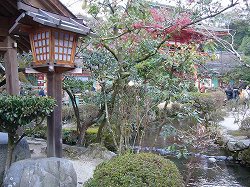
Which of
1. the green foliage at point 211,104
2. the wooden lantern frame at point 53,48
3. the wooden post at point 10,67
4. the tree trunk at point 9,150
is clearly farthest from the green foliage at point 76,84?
the green foliage at point 211,104

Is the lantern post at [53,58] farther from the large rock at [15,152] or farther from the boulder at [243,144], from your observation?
the boulder at [243,144]

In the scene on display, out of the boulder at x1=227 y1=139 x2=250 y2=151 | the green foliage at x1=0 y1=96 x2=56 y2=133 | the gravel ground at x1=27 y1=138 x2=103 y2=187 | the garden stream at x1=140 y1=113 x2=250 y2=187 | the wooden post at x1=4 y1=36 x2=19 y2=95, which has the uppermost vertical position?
the wooden post at x1=4 y1=36 x2=19 y2=95

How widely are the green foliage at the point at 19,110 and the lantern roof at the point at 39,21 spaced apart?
1081 millimetres

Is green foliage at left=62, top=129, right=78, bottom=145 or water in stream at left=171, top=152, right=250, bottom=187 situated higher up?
green foliage at left=62, top=129, right=78, bottom=145

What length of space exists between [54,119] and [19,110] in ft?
2.74

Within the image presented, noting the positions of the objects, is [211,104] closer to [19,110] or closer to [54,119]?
[54,119]

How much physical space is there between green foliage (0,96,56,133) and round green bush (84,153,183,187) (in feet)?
4.13

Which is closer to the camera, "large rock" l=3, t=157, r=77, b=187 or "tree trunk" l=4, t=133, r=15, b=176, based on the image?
"large rock" l=3, t=157, r=77, b=187

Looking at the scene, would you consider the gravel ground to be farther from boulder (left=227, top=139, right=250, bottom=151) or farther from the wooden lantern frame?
boulder (left=227, top=139, right=250, bottom=151)

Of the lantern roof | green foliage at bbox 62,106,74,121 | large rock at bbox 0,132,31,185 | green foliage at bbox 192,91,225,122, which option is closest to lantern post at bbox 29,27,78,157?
the lantern roof

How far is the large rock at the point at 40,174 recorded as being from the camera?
4389 millimetres

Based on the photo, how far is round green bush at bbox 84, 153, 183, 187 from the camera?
375 centimetres

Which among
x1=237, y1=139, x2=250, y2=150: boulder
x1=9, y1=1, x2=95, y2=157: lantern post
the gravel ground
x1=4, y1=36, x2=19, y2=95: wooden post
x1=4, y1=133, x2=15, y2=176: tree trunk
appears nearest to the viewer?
x1=9, y1=1, x2=95, y2=157: lantern post

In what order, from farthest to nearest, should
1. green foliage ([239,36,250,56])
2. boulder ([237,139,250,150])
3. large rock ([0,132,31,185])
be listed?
green foliage ([239,36,250,56]) < boulder ([237,139,250,150]) < large rock ([0,132,31,185])
